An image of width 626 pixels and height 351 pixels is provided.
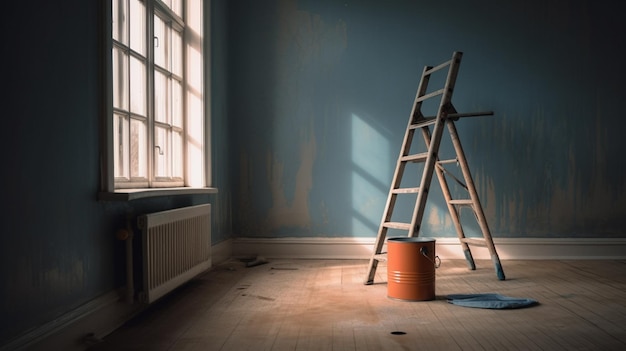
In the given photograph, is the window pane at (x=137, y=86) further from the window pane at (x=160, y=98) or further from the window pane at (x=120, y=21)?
the window pane at (x=160, y=98)

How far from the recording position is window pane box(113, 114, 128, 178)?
3.06 meters

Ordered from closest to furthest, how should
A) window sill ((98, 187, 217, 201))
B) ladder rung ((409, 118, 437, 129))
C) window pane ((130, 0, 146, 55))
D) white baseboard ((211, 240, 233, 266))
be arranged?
window sill ((98, 187, 217, 201)), window pane ((130, 0, 146, 55)), ladder rung ((409, 118, 437, 129)), white baseboard ((211, 240, 233, 266))

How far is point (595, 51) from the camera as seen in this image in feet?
17.4

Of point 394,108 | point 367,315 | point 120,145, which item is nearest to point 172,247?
point 120,145

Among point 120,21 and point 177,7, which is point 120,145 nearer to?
point 120,21

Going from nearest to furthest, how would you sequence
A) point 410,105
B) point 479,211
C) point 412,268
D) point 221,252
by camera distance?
point 412,268 → point 479,211 → point 221,252 → point 410,105

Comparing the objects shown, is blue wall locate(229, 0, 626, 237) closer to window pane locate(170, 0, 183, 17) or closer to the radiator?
window pane locate(170, 0, 183, 17)

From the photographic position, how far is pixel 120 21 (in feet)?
10.4

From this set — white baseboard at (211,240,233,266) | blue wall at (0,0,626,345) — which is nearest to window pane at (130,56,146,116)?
blue wall at (0,0,626,345)

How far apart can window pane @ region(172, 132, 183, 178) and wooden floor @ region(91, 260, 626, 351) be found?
850mm

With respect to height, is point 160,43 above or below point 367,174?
above

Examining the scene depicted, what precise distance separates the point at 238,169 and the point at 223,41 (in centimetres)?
124

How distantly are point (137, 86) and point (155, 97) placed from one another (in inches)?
16.0

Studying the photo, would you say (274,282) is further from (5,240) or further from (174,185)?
(5,240)
